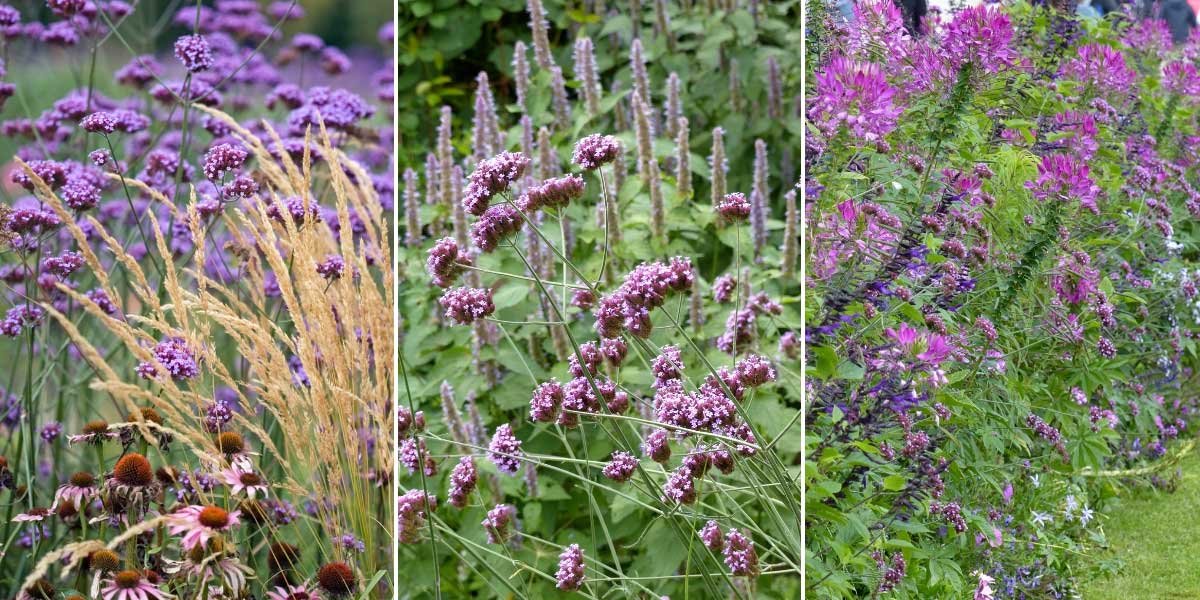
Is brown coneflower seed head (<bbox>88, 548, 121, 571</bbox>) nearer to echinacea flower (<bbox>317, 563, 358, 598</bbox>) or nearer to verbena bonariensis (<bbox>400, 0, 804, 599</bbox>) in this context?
echinacea flower (<bbox>317, 563, 358, 598</bbox>)

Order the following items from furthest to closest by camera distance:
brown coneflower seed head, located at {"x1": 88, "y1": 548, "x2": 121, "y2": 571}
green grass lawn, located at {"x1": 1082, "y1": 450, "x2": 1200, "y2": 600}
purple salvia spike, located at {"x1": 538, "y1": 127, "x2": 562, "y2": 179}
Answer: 1. green grass lawn, located at {"x1": 1082, "y1": 450, "x2": 1200, "y2": 600}
2. purple salvia spike, located at {"x1": 538, "y1": 127, "x2": 562, "y2": 179}
3. brown coneflower seed head, located at {"x1": 88, "y1": 548, "x2": 121, "y2": 571}

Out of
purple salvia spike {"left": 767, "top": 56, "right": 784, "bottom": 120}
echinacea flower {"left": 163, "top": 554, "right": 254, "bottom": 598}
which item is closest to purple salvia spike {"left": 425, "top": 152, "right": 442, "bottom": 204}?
purple salvia spike {"left": 767, "top": 56, "right": 784, "bottom": 120}

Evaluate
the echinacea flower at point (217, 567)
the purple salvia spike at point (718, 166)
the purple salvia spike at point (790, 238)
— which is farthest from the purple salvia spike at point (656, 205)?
the echinacea flower at point (217, 567)

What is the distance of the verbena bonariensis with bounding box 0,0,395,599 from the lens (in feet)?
7.78

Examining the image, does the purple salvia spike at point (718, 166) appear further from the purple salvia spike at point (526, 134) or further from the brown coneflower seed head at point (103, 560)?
the brown coneflower seed head at point (103, 560)

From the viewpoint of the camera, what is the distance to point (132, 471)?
2281 millimetres

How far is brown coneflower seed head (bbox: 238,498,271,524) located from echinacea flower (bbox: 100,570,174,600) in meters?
0.26

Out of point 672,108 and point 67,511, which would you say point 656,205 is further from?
point 67,511

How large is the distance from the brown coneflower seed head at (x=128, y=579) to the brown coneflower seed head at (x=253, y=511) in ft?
0.89

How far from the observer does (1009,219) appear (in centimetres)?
288

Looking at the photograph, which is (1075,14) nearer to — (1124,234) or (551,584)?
(1124,234)

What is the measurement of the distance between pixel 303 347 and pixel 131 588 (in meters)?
0.56

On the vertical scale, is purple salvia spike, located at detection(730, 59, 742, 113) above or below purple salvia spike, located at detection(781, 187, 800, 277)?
above

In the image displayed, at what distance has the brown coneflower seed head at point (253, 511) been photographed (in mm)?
2484
